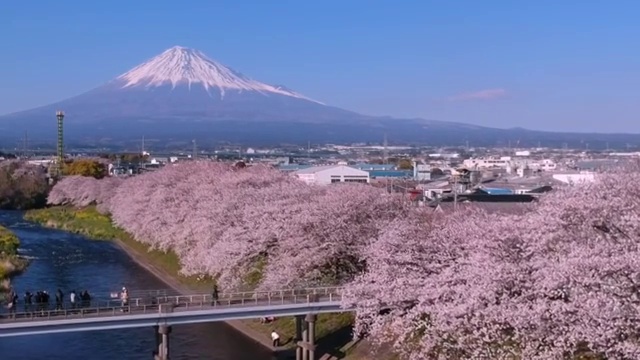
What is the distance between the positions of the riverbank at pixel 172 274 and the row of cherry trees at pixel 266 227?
1.68 feet

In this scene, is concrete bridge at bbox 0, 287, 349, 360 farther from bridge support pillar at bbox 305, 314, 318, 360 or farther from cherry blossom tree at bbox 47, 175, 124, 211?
cherry blossom tree at bbox 47, 175, 124, 211

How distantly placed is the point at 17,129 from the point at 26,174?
161734 millimetres

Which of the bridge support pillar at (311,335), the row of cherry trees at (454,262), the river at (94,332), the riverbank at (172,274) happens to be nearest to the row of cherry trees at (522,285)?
the row of cherry trees at (454,262)

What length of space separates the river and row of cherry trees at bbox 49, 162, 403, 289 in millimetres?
Answer: 1044

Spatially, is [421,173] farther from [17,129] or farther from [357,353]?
[17,129]

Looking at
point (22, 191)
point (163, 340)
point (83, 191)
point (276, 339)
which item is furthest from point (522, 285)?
point (22, 191)

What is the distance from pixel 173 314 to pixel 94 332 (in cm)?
395

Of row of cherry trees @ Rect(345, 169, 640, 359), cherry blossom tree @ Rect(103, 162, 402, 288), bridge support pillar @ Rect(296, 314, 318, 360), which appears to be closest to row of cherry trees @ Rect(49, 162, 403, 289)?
cherry blossom tree @ Rect(103, 162, 402, 288)

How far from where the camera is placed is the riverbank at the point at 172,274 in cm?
1330

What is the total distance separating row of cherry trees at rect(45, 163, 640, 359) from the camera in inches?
297

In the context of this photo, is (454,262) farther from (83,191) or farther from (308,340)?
(83,191)

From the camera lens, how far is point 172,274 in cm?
2114

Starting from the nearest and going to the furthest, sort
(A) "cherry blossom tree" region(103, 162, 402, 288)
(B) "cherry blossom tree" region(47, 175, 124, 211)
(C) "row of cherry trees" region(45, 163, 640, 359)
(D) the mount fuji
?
1. (C) "row of cherry trees" region(45, 163, 640, 359)
2. (A) "cherry blossom tree" region(103, 162, 402, 288)
3. (B) "cherry blossom tree" region(47, 175, 124, 211)
4. (D) the mount fuji

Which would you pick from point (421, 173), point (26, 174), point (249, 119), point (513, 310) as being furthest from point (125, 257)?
point (249, 119)
